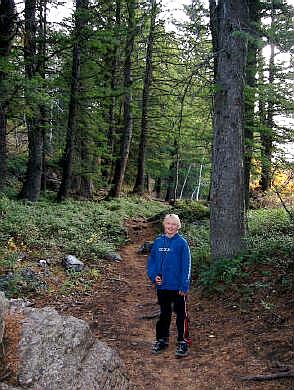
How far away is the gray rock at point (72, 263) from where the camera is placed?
964 cm

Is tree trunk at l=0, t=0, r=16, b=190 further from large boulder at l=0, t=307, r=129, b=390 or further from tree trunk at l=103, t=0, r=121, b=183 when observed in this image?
large boulder at l=0, t=307, r=129, b=390

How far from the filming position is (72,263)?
974cm

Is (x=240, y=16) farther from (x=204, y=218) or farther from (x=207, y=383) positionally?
(x=204, y=218)

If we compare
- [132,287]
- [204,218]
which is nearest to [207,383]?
[132,287]

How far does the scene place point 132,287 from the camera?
9641mm

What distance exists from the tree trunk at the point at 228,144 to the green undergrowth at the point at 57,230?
4.01 m

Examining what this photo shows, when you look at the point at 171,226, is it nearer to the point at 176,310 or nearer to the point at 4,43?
the point at 176,310

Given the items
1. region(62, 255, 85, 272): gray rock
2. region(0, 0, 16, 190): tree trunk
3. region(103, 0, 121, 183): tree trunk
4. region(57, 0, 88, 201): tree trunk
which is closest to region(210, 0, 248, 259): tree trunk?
region(62, 255, 85, 272): gray rock

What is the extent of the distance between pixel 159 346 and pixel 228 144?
4.47m

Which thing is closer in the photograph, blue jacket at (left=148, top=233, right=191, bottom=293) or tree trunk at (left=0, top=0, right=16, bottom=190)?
blue jacket at (left=148, top=233, right=191, bottom=293)

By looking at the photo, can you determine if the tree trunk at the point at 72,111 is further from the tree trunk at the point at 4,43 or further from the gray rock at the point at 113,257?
the gray rock at the point at 113,257

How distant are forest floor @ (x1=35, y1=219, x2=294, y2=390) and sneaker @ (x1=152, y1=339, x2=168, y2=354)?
107mm

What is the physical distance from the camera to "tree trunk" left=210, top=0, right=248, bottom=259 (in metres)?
8.34

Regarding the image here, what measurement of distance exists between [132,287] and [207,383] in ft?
15.4
